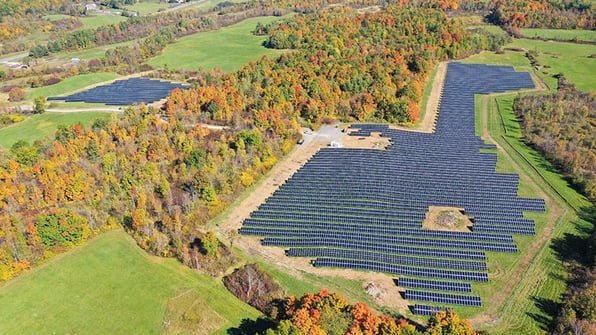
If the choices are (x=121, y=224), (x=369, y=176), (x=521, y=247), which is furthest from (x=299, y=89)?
(x=521, y=247)

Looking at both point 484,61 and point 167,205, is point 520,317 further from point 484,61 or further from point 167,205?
point 484,61

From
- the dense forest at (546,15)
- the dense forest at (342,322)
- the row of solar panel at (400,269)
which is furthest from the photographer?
the dense forest at (546,15)

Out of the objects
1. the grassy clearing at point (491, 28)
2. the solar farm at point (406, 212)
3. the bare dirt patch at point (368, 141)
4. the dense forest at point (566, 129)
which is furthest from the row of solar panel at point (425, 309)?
the grassy clearing at point (491, 28)

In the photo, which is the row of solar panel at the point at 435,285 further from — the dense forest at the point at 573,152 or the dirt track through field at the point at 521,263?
the dense forest at the point at 573,152

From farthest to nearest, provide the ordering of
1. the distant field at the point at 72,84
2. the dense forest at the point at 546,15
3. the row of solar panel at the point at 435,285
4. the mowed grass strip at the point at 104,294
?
the dense forest at the point at 546,15, the distant field at the point at 72,84, the row of solar panel at the point at 435,285, the mowed grass strip at the point at 104,294

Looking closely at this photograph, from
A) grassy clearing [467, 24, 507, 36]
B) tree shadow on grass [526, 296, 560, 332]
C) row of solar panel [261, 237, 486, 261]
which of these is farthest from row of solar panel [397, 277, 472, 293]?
grassy clearing [467, 24, 507, 36]

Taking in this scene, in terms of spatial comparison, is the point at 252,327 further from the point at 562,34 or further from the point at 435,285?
the point at 562,34

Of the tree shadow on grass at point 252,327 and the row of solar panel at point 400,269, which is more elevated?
the row of solar panel at point 400,269
